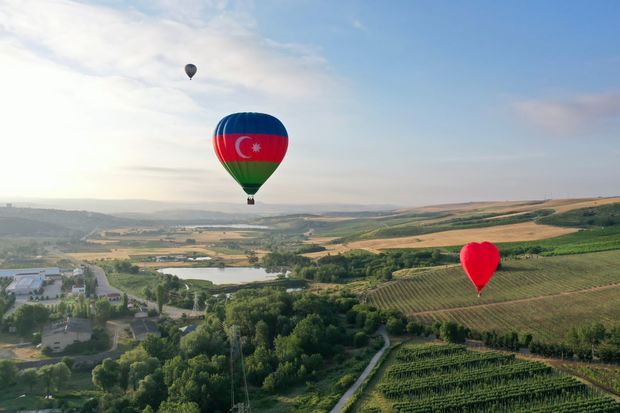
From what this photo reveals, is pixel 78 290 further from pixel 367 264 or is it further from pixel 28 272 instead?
pixel 367 264

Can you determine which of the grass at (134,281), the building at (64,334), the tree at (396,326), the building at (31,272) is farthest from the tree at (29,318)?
the tree at (396,326)

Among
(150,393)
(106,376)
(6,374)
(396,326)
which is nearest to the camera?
(150,393)

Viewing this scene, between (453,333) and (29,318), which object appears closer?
(453,333)

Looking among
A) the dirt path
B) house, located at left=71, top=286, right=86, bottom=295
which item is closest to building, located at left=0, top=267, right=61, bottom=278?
house, located at left=71, top=286, right=86, bottom=295

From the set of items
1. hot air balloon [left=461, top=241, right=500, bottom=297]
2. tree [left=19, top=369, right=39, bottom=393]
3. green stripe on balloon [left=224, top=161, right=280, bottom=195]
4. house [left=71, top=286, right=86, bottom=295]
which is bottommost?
tree [left=19, top=369, right=39, bottom=393]

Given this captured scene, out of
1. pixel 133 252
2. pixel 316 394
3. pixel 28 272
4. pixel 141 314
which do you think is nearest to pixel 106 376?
pixel 316 394

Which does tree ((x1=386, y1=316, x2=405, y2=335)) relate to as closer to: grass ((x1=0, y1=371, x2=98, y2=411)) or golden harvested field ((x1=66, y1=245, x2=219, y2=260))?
grass ((x1=0, y1=371, x2=98, y2=411))
